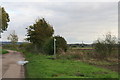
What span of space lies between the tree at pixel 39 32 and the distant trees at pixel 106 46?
17.0 meters

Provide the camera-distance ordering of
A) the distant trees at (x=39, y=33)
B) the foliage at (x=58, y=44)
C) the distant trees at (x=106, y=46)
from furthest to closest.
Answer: the distant trees at (x=39, y=33) < the foliage at (x=58, y=44) < the distant trees at (x=106, y=46)

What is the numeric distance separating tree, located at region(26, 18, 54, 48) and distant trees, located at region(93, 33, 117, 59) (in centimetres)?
1698

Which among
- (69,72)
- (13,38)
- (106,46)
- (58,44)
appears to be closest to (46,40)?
(58,44)

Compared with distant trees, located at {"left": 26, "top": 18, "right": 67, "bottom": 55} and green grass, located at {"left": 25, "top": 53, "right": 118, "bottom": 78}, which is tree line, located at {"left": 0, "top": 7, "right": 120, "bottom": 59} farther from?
green grass, located at {"left": 25, "top": 53, "right": 118, "bottom": 78}

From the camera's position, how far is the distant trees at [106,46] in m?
22.5

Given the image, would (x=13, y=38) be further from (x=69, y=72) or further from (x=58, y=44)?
(x=69, y=72)

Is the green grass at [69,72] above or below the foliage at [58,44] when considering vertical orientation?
below

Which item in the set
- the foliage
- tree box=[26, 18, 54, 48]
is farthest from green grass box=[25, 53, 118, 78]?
tree box=[26, 18, 54, 48]

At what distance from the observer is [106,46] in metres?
22.8

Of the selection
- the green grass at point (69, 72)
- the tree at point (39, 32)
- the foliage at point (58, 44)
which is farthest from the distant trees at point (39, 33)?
the green grass at point (69, 72)

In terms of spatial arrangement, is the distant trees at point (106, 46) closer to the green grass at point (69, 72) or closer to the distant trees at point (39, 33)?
the green grass at point (69, 72)

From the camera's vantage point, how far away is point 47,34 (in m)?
40.3

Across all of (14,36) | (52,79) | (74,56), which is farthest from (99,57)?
(14,36)

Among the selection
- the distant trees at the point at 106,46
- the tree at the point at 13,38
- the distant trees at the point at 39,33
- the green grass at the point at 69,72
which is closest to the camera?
the green grass at the point at 69,72
